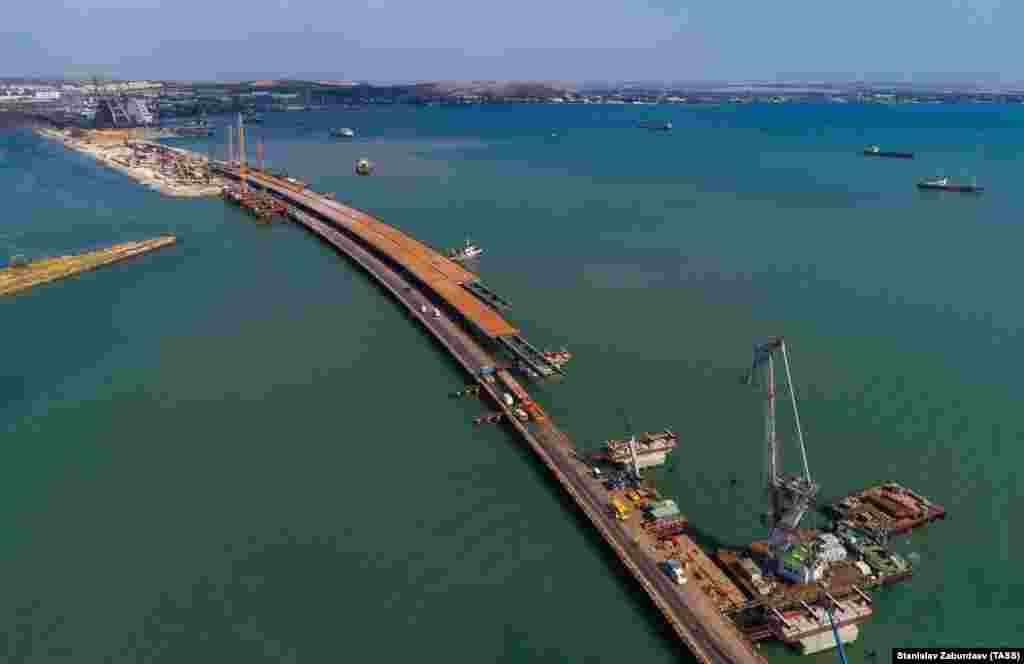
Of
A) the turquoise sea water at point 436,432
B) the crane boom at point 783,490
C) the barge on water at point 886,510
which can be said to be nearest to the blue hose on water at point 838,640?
the turquoise sea water at point 436,432

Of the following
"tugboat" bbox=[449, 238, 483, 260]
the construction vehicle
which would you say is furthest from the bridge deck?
Result: the construction vehicle

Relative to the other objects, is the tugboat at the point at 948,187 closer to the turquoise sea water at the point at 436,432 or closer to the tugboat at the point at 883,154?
the turquoise sea water at the point at 436,432

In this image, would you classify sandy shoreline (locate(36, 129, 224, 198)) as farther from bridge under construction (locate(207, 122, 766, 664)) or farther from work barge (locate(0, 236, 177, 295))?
work barge (locate(0, 236, 177, 295))

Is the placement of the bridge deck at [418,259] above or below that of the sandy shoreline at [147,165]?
below

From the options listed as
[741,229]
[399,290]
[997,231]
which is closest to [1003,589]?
[399,290]

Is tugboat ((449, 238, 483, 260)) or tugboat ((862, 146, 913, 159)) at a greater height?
tugboat ((862, 146, 913, 159))

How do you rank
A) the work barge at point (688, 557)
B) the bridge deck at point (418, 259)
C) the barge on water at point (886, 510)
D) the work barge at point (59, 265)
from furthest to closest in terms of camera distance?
the work barge at point (59, 265), the bridge deck at point (418, 259), the barge on water at point (886, 510), the work barge at point (688, 557)

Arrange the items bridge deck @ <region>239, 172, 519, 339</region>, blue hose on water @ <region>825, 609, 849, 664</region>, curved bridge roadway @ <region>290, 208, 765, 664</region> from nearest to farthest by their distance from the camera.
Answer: blue hose on water @ <region>825, 609, 849, 664</region>
curved bridge roadway @ <region>290, 208, 765, 664</region>
bridge deck @ <region>239, 172, 519, 339</region>
